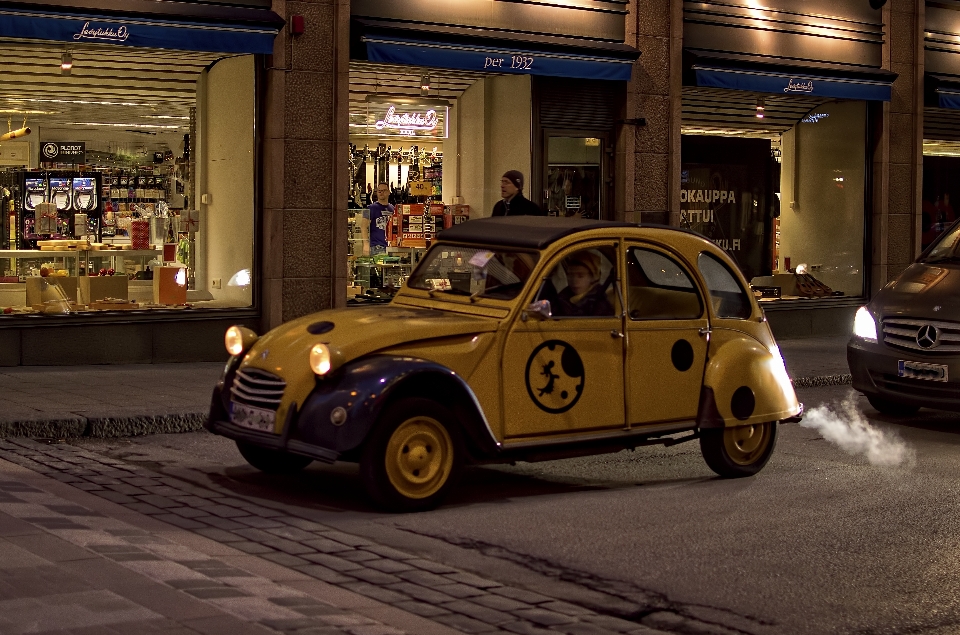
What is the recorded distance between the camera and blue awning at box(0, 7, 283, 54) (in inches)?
522

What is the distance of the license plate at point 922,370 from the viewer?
37.4 feet

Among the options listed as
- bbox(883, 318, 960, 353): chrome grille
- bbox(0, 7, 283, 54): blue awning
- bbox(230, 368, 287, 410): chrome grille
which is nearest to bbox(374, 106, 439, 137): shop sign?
bbox(0, 7, 283, 54): blue awning

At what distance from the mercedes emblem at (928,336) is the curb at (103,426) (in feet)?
18.5

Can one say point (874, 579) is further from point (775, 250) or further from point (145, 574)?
point (775, 250)

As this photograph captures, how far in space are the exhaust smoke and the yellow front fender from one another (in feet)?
3.56

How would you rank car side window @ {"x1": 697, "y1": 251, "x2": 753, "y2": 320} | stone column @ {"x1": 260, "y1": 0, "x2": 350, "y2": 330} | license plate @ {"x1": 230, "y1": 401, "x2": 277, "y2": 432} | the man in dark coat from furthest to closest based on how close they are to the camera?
stone column @ {"x1": 260, "y1": 0, "x2": 350, "y2": 330} < the man in dark coat < car side window @ {"x1": 697, "y1": 251, "x2": 753, "y2": 320} < license plate @ {"x1": 230, "y1": 401, "x2": 277, "y2": 432}

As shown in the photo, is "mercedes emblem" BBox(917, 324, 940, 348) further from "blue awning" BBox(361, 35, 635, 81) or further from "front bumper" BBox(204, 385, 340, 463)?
"blue awning" BBox(361, 35, 635, 81)


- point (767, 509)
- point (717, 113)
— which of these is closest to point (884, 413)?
point (767, 509)

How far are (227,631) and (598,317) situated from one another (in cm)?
397

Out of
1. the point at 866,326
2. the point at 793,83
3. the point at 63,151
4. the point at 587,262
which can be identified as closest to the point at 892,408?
the point at 866,326

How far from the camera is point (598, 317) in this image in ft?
28.7

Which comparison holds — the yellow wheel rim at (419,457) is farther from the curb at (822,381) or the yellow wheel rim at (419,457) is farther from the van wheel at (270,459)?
the curb at (822,381)

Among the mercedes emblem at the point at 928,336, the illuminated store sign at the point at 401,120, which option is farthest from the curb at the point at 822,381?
the illuminated store sign at the point at 401,120

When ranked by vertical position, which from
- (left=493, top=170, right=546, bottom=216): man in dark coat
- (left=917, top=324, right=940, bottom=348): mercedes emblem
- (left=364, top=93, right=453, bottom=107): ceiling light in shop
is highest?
(left=364, top=93, right=453, bottom=107): ceiling light in shop
